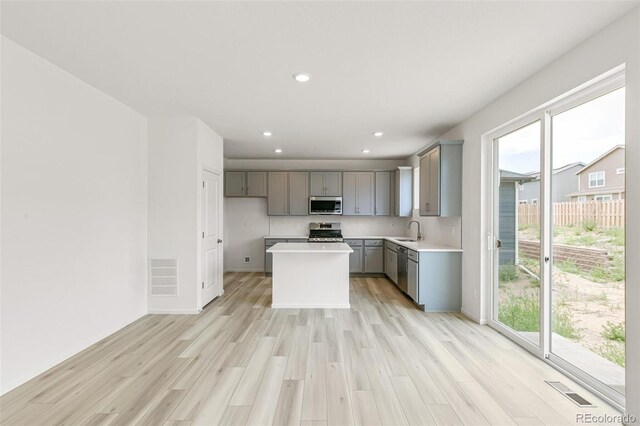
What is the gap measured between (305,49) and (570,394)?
10.9 ft

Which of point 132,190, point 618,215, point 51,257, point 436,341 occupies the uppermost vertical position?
point 132,190

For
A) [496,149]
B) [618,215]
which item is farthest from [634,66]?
[496,149]

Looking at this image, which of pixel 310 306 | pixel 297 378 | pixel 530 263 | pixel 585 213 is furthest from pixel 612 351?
pixel 310 306

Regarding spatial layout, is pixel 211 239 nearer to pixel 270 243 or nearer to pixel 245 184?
pixel 270 243

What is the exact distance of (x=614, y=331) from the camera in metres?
2.29

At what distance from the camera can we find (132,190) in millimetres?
3936

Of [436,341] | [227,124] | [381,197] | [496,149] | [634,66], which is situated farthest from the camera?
[381,197]

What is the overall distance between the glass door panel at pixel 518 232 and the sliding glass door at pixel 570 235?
0.01m

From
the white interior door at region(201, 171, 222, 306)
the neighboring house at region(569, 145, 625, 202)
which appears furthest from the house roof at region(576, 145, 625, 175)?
the white interior door at region(201, 171, 222, 306)

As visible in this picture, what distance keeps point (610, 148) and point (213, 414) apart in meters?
3.44

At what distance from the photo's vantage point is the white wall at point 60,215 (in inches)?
94.7

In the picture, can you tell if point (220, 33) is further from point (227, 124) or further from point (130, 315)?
point (130, 315)

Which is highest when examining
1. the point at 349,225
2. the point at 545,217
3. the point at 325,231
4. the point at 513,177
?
the point at 513,177

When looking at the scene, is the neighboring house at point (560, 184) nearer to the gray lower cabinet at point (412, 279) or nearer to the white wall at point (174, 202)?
the gray lower cabinet at point (412, 279)
